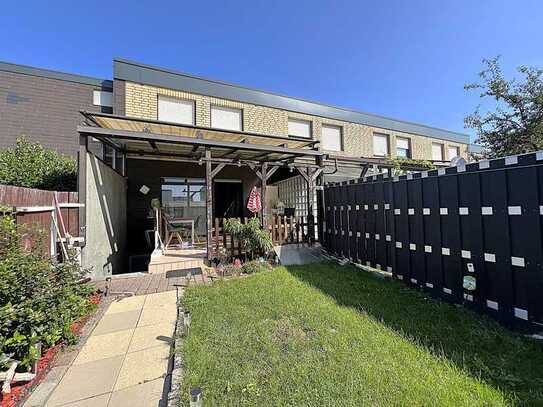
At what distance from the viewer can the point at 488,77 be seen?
8.42 metres

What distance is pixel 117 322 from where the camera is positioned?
352 cm

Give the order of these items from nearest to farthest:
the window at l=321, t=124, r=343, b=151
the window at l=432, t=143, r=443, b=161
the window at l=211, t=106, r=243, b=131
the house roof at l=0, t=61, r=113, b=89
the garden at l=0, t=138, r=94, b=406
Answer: the garden at l=0, t=138, r=94, b=406
the house roof at l=0, t=61, r=113, b=89
the window at l=211, t=106, r=243, b=131
the window at l=321, t=124, r=343, b=151
the window at l=432, t=143, r=443, b=161

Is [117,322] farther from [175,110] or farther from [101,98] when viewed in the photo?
[101,98]

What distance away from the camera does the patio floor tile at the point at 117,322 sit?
332cm

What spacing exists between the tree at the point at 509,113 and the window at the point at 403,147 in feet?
17.0

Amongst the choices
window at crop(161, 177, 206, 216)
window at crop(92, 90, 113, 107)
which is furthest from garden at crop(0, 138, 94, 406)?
window at crop(92, 90, 113, 107)

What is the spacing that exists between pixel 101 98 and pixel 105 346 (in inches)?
375

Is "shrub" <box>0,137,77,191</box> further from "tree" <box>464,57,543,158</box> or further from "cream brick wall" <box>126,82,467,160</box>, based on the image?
"tree" <box>464,57,543,158</box>

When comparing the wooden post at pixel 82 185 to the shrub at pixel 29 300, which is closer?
the shrub at pixel 29 300

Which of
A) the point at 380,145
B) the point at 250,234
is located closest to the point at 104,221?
the point at 250,234

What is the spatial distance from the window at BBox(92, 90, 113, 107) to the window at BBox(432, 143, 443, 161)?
16.3 meters

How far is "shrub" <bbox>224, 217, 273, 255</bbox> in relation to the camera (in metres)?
6.14

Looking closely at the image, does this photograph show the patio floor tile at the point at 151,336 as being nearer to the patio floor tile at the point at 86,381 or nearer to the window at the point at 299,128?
the patio floor tile at the point at 86,381

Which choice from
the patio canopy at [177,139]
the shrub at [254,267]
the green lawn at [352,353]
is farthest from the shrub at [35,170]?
the green lawn at [352,353]
